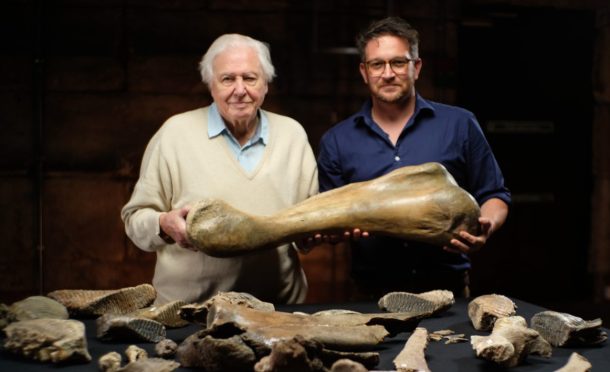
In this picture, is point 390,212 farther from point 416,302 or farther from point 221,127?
point 221,127

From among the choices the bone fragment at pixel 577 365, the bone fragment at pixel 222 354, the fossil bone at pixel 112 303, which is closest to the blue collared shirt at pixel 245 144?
the fossil bone at pixel 112 303

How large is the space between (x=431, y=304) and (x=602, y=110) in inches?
137

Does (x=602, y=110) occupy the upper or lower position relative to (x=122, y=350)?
upper

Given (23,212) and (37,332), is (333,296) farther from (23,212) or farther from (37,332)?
(37,332)

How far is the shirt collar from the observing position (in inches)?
113

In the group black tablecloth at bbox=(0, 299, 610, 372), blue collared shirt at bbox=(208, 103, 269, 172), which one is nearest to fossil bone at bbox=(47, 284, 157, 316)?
black tablecloth at bbox=(0, 299, 610, 372)

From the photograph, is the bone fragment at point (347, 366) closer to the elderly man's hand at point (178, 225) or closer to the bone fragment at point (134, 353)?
the bone fragment at point (134, 353)

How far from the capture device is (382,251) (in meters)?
2.97

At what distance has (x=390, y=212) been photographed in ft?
8.30

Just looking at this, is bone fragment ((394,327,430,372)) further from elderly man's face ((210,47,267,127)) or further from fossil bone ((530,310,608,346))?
elderly man's face ((210,47,267,127))

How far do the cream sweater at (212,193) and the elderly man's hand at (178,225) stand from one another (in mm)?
243

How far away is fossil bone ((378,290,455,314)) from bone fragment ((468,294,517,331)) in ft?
0.29

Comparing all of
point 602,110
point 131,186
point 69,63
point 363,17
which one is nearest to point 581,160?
point 602,110

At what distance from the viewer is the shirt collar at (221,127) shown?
9.39 feet
